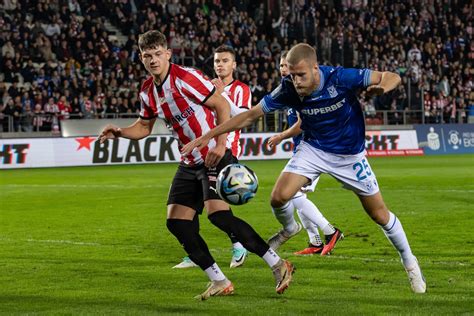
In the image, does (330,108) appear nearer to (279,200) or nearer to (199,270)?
(279,200)

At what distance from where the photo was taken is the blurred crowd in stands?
32.6 meters

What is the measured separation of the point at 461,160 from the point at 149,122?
25018 mm

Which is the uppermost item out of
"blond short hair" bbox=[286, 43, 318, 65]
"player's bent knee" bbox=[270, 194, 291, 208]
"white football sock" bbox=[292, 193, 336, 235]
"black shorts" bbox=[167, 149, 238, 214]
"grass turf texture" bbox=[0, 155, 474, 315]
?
"blond short hair" bbox=[286, 43, 318, 65]

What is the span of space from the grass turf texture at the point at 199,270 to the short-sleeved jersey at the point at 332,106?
128 cm

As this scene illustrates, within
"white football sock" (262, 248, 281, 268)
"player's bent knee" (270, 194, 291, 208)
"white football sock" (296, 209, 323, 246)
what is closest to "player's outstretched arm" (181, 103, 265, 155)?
"player's bent knee" (270, 194, 291, 208)

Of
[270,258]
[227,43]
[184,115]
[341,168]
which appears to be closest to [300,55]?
[341,168]

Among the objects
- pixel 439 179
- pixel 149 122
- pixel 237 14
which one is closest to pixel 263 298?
pixel 149 122

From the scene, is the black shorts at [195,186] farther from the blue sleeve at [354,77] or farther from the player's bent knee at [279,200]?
the blue sleeve at [354,77]

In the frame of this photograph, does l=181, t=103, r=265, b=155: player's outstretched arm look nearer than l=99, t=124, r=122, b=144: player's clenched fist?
Yes

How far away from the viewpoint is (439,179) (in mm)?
22875

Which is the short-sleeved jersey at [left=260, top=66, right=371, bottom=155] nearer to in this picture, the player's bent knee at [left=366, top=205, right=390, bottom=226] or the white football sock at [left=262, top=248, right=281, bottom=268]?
the player's bent knee at [left=366, top=205, right=390, bottom=226]

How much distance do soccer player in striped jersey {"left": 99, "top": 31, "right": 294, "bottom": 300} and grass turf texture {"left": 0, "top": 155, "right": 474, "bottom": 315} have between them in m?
0.35

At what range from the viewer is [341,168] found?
829 cm

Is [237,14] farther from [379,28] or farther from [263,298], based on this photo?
[263,298]
